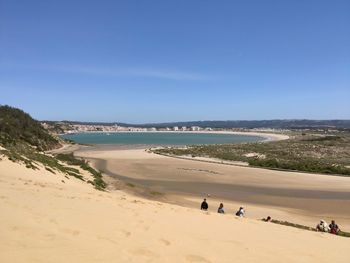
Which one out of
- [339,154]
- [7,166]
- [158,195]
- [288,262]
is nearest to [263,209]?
[158,195]

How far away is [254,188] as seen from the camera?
3359 cm

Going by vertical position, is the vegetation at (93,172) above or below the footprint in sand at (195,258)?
below

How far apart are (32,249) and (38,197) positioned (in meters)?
5.36

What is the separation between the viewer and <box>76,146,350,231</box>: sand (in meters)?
24.1

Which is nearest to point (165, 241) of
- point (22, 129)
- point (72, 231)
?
point (72, 231)

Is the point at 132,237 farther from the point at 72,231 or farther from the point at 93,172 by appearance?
the point at 93,172

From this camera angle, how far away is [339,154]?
217ft

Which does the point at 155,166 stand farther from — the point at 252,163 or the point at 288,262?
the point at 288,262

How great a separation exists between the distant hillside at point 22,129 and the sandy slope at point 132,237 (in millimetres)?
54479

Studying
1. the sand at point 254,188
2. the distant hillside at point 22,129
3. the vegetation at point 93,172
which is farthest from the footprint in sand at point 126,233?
the distant hillside at point 22,129

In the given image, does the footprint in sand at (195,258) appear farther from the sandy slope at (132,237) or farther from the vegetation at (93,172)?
the vegetation at (93,172)

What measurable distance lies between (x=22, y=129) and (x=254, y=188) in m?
50.8

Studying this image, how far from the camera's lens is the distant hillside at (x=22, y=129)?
210 feet

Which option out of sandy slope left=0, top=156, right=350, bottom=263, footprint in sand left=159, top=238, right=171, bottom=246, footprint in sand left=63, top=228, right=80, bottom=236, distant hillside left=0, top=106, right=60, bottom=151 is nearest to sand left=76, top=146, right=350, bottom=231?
sandy slope left=0, top=156, right=350, bottom=263
